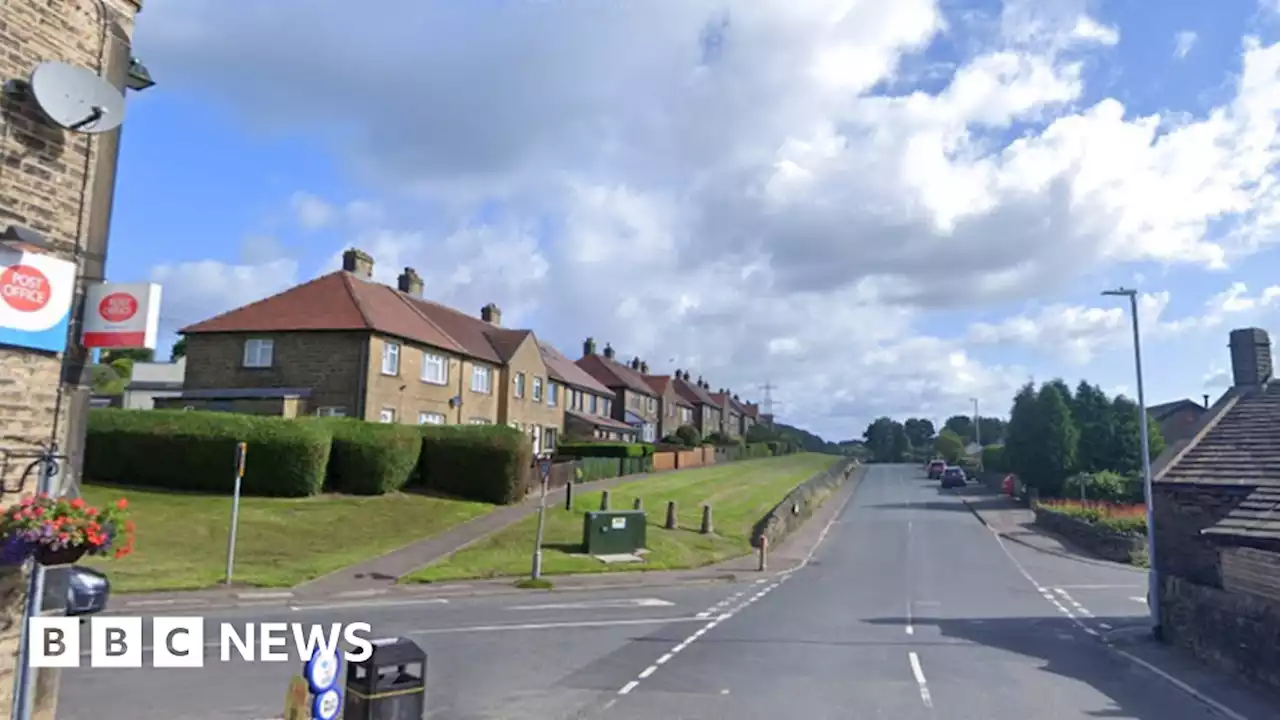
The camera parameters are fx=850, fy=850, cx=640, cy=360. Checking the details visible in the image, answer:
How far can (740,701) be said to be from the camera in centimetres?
1084

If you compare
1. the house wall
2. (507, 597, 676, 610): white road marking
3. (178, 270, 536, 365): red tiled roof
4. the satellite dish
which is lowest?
(507, 597, 676, 610): white road marking

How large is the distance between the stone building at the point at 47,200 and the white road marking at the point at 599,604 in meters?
11.9

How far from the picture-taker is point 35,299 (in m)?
7.17

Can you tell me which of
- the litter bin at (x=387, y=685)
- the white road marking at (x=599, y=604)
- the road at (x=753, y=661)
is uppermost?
the litter bin at (x=387, y=685)

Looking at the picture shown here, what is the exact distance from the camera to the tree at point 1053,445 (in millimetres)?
51938

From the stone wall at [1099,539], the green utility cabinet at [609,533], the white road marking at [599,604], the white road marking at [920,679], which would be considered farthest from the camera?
the stone wall at [1099,539]

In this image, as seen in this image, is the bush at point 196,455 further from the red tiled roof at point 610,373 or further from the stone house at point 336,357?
the red tiled roof at point 610,373

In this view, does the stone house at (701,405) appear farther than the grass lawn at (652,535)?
Yes

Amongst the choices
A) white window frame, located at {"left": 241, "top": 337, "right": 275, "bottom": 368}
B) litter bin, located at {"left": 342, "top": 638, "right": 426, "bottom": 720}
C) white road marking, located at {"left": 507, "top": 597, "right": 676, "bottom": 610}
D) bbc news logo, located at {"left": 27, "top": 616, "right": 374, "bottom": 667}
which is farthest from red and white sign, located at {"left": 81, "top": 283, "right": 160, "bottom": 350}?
white window frame, located at {"left": 241, "top": 337, "right": 275, "bottom": 368}

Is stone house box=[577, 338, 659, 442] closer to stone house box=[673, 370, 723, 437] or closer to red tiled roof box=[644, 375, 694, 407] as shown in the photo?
red tiled roof box=[644, 375, 694, 407]

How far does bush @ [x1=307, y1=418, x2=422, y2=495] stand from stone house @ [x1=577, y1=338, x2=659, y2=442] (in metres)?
44.7

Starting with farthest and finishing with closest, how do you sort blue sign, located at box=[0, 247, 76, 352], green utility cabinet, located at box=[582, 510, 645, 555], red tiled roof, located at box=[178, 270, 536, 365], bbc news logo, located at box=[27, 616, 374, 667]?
red tiled roof, located at box=[178, 270, 536, 365]
green utility cabinet, located at box=[582, 510, 645, 555]
bbc news logo, located at box=[27, 616, 374, 667]
blue sign, located at box=[0, 247, 76, 352]

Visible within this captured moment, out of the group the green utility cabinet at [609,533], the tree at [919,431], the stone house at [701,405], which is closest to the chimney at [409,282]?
the green utility cabinet at [609,533]

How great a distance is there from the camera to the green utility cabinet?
90.7ft
